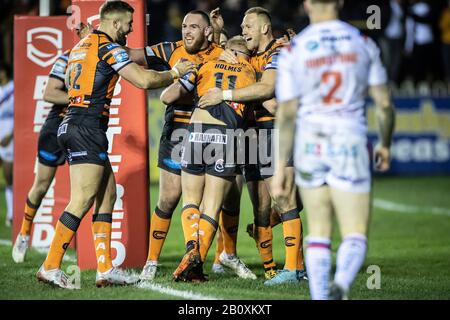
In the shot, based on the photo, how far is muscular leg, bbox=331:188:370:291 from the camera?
6648 mm

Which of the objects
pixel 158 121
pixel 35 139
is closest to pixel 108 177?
pixel 35 139

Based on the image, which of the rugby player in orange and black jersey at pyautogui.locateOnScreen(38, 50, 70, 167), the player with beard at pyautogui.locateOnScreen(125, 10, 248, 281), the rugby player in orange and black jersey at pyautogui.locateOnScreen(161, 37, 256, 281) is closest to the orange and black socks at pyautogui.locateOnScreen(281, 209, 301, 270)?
the player with beard at pyautogui.locateOnScreen(125, 10, 248, 281)

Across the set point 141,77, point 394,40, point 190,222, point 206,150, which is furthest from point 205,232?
point 394,40

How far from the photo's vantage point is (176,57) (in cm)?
956

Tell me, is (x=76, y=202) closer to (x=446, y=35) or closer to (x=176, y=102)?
(x=176, y=102)

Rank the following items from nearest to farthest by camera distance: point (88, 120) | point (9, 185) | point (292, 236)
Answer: point (88, 120) < point (292, 236) < point (9, 185)

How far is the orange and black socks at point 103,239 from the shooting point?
28.6ft

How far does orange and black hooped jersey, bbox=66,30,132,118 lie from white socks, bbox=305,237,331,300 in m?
2.65

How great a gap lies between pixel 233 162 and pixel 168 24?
489 inches

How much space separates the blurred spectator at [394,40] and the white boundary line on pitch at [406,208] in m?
5.17

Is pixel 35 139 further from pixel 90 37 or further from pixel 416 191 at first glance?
pixel 416 191

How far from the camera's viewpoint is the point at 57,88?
1051 cm

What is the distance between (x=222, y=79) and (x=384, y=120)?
2.61 meters
